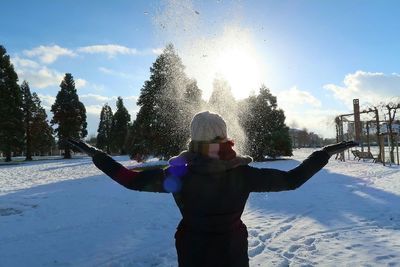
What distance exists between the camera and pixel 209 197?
9.33ft

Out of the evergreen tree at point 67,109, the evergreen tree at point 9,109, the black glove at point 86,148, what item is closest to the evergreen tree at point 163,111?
the evergreen tree at point 9,109

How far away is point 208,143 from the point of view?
9.45ft

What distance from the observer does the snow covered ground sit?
6809 mm

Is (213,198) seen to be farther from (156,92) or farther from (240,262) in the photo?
(156,92)

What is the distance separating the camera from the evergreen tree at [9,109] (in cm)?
4503

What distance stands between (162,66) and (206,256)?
29.2m

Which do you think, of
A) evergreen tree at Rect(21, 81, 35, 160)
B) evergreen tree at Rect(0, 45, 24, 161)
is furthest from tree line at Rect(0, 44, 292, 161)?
evergreen tree at Rect(21, 81, 35, 160)

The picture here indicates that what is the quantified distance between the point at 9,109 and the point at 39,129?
23.5m

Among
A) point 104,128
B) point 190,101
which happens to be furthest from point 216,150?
point 104,128

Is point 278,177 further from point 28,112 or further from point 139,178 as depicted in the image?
point 28,112

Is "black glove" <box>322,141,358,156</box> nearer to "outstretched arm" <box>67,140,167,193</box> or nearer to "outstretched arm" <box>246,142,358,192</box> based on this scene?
"outstretched arm" <box>246,142,358,192</box>

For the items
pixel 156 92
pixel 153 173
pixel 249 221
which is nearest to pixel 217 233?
pixel 153 173

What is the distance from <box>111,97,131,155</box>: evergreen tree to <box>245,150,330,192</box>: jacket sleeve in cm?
7715

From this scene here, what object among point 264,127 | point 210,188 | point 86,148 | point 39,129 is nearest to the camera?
point 210,188
